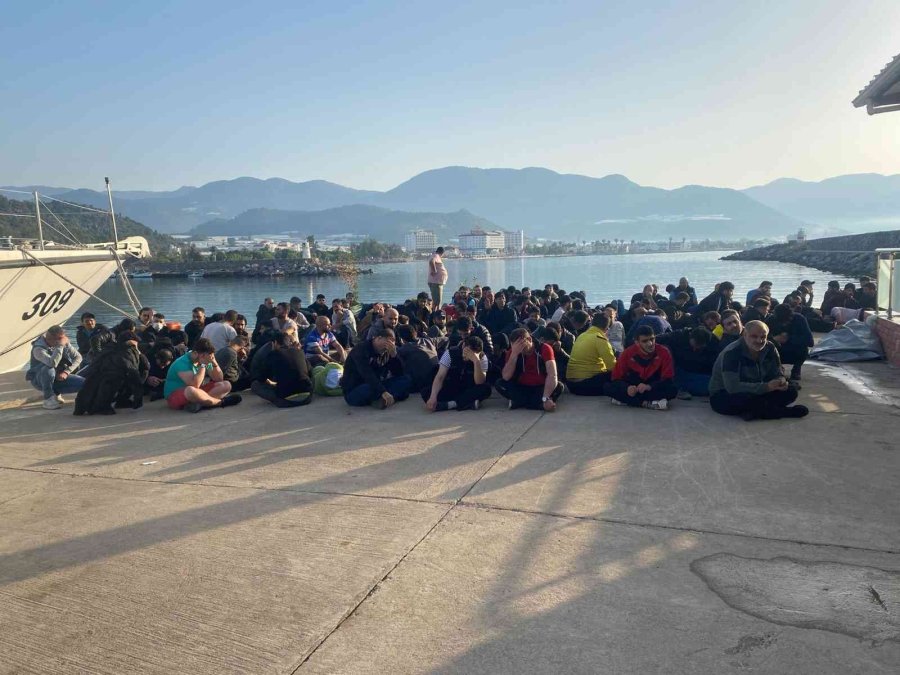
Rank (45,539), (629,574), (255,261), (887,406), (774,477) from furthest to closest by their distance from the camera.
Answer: (255,261) < (887,406) < (774,477) < (45,539) < (629,574)

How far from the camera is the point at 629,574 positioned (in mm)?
3457

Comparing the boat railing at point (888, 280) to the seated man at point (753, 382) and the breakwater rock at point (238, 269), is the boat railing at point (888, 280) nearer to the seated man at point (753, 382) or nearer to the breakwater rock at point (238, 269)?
the seated man at point (753, 382)

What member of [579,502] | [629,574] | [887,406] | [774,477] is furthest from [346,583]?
[887,406]

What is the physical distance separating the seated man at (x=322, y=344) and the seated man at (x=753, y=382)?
572 cm

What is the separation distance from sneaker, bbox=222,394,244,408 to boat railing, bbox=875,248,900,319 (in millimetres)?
9701

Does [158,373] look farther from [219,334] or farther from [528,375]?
[528,375]

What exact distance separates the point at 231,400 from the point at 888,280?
33.4ft

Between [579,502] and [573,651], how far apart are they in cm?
177

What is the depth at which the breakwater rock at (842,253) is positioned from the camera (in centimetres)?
4917

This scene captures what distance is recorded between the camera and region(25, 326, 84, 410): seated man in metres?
8.42

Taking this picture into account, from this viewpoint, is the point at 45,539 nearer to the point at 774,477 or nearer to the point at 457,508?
the point at 457,508

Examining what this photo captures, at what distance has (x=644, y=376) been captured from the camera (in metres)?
7.31

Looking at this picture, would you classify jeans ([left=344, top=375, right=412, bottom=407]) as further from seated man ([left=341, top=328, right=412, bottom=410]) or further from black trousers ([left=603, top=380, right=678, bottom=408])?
black trousers ([left=603, top=380, right=678, bottom=408])

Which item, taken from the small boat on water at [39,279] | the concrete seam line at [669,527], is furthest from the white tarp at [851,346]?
the small boat on water at [39,279]
